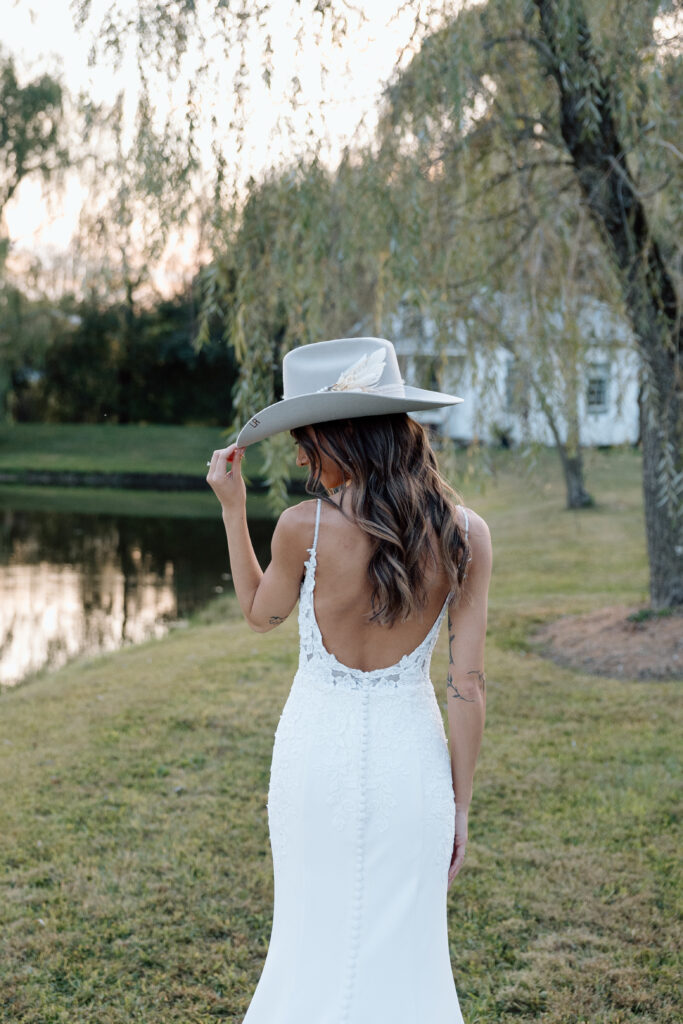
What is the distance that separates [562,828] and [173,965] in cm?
167

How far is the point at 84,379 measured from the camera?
30250mm

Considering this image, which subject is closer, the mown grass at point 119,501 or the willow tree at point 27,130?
the mown grass at point 119,501

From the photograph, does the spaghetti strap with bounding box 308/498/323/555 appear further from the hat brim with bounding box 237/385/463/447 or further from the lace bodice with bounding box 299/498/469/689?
the hat brim with bounding box 237/385/463/447

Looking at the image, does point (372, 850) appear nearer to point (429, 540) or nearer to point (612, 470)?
point (429, 540)

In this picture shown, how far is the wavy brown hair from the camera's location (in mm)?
1863

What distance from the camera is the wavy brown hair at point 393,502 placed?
1.86m

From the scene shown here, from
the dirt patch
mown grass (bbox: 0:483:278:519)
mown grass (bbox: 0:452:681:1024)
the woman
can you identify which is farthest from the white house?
mown grass (bbox: 0:483:278:519)

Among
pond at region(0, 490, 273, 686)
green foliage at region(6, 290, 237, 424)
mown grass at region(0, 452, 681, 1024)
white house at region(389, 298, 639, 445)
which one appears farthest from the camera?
green foliage at region(6, 290, 237, 424)

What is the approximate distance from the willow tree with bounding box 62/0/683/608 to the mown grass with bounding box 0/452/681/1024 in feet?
2.86

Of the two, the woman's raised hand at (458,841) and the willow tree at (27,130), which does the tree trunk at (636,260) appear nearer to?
the woman's raised hand at (458,841)

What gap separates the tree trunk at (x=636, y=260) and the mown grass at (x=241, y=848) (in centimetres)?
69

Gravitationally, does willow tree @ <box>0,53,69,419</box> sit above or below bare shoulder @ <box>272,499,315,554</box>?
above

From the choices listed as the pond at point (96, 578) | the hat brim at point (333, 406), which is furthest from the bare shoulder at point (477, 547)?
the pond at point (96, 578)

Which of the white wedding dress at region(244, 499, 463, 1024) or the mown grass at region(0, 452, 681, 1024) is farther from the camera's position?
the mown grass at region(0, 452, 681, 1024)
